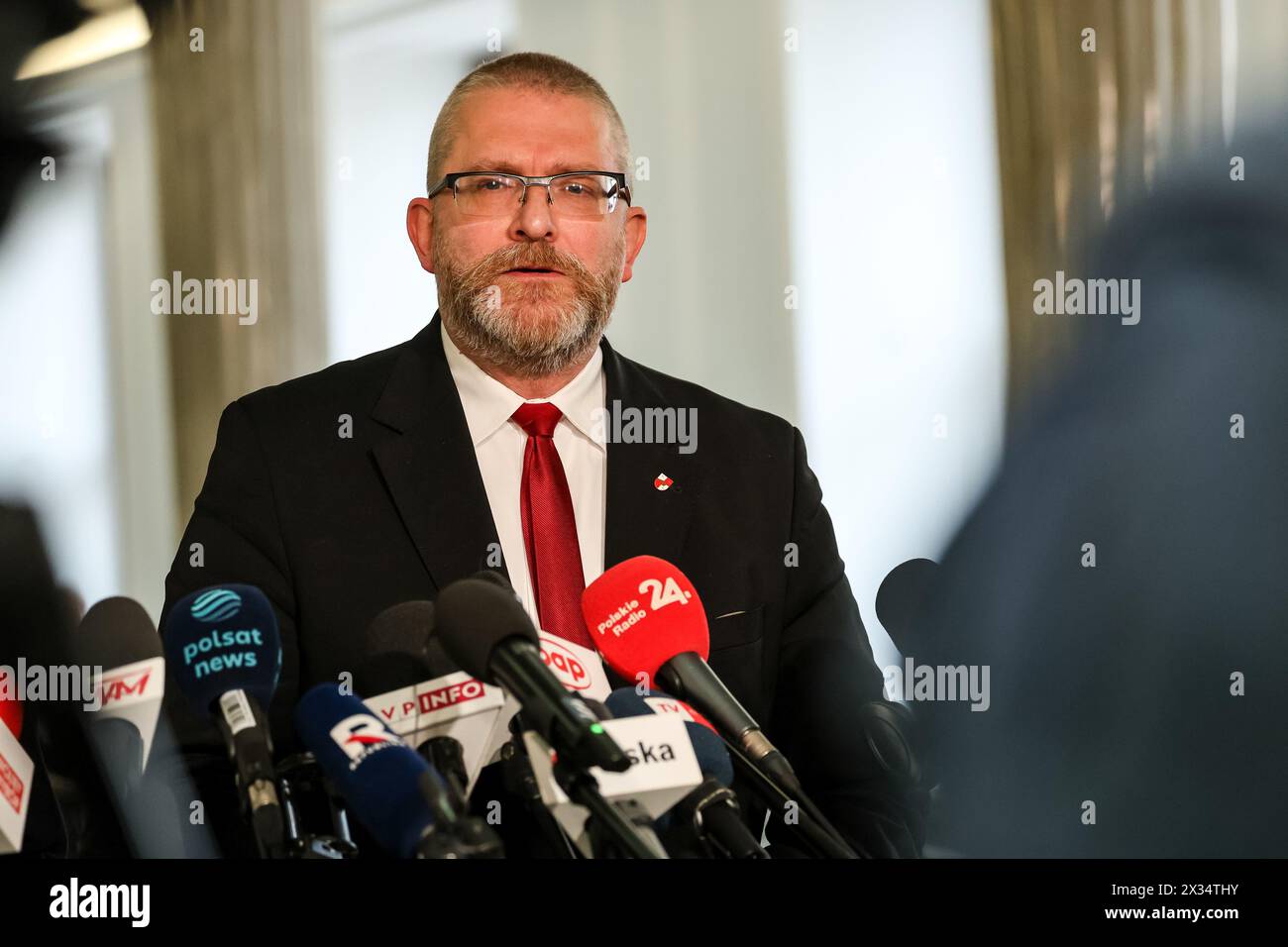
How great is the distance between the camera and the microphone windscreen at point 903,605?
2.48 meters

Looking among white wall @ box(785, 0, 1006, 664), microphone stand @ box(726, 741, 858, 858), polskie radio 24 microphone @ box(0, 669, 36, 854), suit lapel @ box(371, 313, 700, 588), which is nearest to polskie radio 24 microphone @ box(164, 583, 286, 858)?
polskie radio 24 microphone @ box(0, 669, 36, 854)

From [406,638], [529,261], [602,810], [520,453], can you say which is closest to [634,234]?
[529,261]

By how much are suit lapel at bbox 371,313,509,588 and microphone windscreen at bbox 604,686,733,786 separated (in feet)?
2.40

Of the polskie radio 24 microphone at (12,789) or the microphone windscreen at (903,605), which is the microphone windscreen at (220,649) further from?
the microphone windscreen at (903,605)

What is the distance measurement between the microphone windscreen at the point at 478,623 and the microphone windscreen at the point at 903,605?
1.28 m

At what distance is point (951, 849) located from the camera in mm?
2521

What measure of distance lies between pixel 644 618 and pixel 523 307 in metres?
0.93

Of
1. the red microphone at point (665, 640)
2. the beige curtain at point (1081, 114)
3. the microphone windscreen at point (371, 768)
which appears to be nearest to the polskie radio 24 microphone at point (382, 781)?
A: the microphone windscreen at point (371, 768)

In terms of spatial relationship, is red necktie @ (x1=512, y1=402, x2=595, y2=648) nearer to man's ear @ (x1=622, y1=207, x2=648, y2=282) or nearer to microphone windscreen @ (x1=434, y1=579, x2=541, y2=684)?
man's ear @ (x1=622, y1=207, x2=648, y2=282)

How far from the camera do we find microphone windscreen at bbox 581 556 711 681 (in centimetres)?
160

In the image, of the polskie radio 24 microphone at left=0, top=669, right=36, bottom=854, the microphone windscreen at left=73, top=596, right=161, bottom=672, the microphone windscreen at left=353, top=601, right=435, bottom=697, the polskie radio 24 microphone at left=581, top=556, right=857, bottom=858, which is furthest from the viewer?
the microphone windscreen at left=73, top=596, right=161, bottom=672
